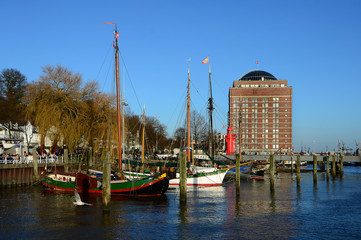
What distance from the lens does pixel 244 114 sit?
18200cm

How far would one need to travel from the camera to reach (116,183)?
3978cm

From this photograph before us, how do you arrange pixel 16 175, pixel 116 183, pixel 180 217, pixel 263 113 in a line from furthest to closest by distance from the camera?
pixel 263 113, pixel 16 175, pixel 116 183, pixel 180 217

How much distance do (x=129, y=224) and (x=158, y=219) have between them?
2834 mm

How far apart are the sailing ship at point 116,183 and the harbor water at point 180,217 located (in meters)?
1.08

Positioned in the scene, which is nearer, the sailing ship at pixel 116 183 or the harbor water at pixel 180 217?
the harbor water at pixel 180 217

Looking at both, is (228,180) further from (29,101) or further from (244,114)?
(244,114)

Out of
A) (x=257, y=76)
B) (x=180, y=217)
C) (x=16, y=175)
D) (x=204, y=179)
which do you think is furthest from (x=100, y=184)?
(x=257, y=76)

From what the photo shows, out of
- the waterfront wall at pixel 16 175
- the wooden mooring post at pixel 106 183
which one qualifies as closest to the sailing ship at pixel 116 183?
the waterfront wall at pixel 16 175

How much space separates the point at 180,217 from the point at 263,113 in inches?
6215

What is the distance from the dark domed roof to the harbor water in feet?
489

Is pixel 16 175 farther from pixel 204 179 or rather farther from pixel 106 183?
pixel 204 179

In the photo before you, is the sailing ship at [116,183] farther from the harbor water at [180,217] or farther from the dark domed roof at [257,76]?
the dark domed roof at [257,76]

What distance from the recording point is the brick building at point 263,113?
18088 cm

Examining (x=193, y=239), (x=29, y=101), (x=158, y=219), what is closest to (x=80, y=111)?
(x=29, y=101)
